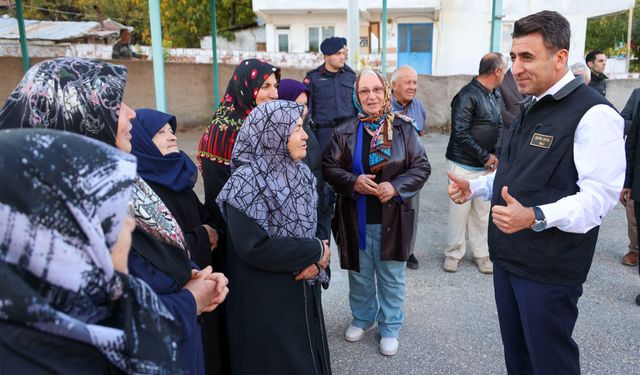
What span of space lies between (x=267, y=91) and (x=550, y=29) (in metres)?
1.61

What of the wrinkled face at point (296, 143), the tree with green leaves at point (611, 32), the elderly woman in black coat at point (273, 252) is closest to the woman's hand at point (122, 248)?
the elderly woman in black coat at point (273, 252)

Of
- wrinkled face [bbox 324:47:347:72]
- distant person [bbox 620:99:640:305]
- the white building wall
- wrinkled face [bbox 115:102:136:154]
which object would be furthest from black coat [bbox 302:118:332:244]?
the white building wall

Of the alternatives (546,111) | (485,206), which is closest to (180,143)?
(485,206)

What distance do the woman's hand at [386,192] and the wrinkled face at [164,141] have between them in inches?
47.1

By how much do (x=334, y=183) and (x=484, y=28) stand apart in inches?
680

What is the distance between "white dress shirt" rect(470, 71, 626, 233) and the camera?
5.90 feet

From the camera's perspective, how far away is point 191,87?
32.6 ft

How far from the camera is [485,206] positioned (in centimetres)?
426

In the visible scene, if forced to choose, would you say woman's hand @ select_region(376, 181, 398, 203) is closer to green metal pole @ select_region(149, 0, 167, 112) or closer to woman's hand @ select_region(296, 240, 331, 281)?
woman's hand @ select_region(296, 240, 331, 281)

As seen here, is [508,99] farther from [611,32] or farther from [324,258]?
[611,32]

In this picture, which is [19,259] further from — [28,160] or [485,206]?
[485,206]

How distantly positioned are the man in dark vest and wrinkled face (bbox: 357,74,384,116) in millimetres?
987

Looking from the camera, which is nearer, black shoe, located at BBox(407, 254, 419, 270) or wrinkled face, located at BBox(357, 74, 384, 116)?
wrinkled face, located at BBox(357, 74, 384, 116)

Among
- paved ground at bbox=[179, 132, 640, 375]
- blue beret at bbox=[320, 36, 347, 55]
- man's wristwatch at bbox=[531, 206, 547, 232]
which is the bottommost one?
paved ground at bbox=[179, 132, 640, 375]
